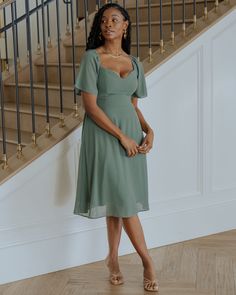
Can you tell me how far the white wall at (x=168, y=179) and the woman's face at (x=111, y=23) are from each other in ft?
2.40

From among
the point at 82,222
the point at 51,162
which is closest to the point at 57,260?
the point at 82,222

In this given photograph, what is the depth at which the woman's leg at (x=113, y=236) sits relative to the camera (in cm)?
322

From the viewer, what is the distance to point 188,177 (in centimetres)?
404

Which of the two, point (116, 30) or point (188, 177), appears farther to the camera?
point (188, 177)

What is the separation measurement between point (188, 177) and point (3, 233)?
1.39 meters

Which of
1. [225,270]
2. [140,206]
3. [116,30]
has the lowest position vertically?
[225,270]

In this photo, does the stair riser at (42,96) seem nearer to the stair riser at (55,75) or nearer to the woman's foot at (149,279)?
the stair riser at (55,75)

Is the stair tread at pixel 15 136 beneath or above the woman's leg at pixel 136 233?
above

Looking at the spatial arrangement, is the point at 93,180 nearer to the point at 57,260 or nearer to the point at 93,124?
the point at 93,124

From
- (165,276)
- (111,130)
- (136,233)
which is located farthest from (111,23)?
(165,276)

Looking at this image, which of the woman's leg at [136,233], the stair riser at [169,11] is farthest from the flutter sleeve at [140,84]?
the stair riser at [169,11]

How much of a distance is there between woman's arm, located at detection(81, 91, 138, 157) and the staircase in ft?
1.62

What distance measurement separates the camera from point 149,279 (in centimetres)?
320

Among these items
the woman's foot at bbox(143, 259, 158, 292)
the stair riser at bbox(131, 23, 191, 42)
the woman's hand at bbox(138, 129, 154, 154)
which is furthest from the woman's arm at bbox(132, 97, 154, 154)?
the stair riser at bbox(131, 23, 191, 42)
